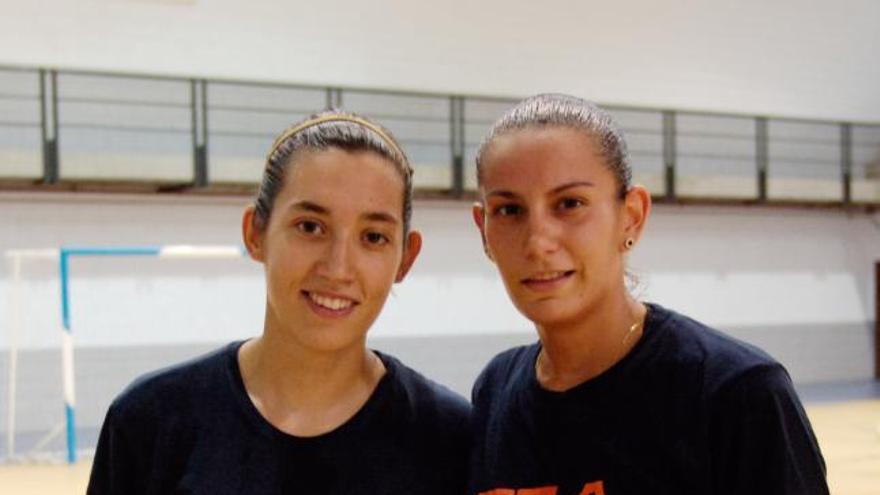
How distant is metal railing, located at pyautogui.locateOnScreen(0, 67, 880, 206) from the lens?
9570mm

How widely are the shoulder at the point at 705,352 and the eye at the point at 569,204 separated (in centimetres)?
32

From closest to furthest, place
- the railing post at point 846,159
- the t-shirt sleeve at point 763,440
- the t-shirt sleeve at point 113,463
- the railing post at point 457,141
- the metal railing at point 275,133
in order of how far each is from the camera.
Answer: the t-shirt sleeve at point 763,440, the t-shirt sleeve at point 113,463, the metal railing at point 275,133, the railing post at point 457,141, the railing post at point 846,159

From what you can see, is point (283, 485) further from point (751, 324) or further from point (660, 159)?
point (751, 324)

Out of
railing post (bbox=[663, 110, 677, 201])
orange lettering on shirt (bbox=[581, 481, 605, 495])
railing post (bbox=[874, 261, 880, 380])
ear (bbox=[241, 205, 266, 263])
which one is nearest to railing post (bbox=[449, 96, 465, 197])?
railing post (bbox=[663, 110, 677, 201])

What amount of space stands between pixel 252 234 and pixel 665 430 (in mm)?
997

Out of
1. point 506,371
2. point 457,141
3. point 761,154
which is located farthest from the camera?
point 761,154

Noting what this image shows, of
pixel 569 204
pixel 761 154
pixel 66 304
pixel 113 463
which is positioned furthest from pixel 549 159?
pixel 761 154

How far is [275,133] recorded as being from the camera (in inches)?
428

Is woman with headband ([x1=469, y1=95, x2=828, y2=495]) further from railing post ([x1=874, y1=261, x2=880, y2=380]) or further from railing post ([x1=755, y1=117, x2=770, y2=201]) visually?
railing post ([x1=874, y1=261, x2=880, y2=380])

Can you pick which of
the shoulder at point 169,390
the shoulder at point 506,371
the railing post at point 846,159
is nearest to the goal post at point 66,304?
the shoulder at point 506,371

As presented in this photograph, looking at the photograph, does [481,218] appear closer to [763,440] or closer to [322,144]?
[322,144]

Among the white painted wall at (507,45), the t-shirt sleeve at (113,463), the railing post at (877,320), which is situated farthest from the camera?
the railing post at (877,320)

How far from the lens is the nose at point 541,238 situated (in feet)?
5.97

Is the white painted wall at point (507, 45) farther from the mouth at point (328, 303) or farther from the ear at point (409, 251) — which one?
the mouth at point (328, 303)
